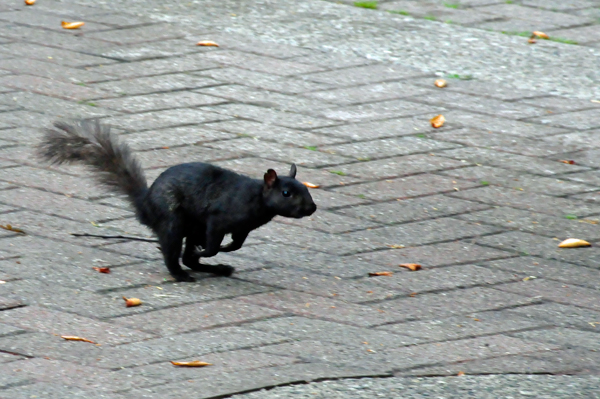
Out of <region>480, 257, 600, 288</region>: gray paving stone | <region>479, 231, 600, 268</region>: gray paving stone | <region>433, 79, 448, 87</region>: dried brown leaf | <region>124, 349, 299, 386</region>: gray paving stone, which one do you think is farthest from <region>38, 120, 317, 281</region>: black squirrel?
<region>433, 79, 448, 87</region>: dried brown leaf

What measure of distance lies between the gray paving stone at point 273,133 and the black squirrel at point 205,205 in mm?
1757

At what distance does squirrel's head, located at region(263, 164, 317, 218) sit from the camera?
440cm

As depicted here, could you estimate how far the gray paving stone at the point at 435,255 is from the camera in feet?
16.1

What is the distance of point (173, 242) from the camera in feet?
14.7

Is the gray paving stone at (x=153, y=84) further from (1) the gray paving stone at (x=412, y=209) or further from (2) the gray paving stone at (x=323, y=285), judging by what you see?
Result: (2) the gray paving stone at (x=323, y=285)

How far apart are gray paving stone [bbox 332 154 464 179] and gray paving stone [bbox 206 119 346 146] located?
229mm

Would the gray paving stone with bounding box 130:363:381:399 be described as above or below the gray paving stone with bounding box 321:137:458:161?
below

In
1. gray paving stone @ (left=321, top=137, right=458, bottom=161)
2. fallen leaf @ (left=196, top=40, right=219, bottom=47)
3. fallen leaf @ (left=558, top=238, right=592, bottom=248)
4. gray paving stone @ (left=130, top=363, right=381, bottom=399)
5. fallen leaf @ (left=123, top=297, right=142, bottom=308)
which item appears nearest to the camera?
gray paving stone @ (left=130, top=363, right=381, bottom=399)

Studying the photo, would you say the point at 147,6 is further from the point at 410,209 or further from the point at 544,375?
the point at 544,375

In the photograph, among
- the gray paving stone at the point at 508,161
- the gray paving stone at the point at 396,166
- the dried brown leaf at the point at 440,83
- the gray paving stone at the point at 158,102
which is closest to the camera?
the gray paving stone at the point at 396,166

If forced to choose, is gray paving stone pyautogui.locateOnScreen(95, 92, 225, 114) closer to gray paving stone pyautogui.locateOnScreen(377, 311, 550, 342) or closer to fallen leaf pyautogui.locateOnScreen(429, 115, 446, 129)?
fallen leaf pyautogui.locateOnScreen(429, 115, 446, 129)

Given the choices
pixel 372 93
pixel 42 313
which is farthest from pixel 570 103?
pixel 42 313

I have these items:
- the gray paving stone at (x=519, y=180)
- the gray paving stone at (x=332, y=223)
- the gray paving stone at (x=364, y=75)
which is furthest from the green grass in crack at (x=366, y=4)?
the gray paving stone at (x=332, y=223)

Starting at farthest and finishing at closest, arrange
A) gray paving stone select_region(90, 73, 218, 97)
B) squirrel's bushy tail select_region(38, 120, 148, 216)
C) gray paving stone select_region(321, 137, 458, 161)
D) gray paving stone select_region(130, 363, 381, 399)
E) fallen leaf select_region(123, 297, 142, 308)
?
gray paving stone select_region(90, 73, 218, 97) < gray paving stone select_region(321, 137, 458, 161) < squirrel's bushy tail select_region(38, 120, 148, 216) < fallen leaf select_region(123, 297, 142, 308) < gray paving stone select_region(130, 363, 381, 399)
